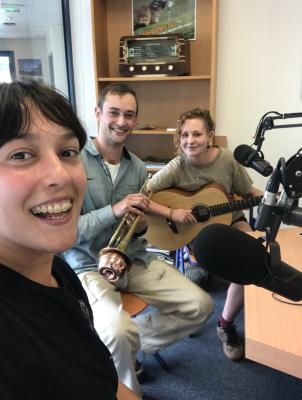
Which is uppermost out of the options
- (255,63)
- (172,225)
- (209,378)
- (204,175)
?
(255,63)

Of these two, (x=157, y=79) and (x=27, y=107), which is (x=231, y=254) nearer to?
(x=27, y=107)

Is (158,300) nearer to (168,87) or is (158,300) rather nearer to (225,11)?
(168,87)

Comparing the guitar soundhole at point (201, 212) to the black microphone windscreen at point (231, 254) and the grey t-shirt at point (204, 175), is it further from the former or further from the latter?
the black microphone windscreen at point (231, 254)

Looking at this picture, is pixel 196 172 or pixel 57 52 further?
pixel 57 52

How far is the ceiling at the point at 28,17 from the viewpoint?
277cm

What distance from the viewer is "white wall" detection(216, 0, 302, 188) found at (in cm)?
262

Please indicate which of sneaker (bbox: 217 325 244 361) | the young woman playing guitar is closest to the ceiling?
the young woman playing guitar

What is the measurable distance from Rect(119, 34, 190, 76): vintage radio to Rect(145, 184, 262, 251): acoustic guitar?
929 millimetres

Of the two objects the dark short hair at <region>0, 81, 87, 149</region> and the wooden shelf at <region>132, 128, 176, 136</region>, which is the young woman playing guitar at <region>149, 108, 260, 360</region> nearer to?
the wooden shelf at <region>132, 128, 176, 136</region>

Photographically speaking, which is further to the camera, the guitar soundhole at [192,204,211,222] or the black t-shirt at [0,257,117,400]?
the guitar soundhole at [192,204,211,222]

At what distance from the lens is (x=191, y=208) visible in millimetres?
2254

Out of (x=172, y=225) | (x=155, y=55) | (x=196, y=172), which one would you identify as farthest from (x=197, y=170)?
(x=155, y=55)

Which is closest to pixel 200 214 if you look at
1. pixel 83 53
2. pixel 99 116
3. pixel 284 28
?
pixel 99 116

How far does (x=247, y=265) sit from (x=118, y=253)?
1.02 metres
